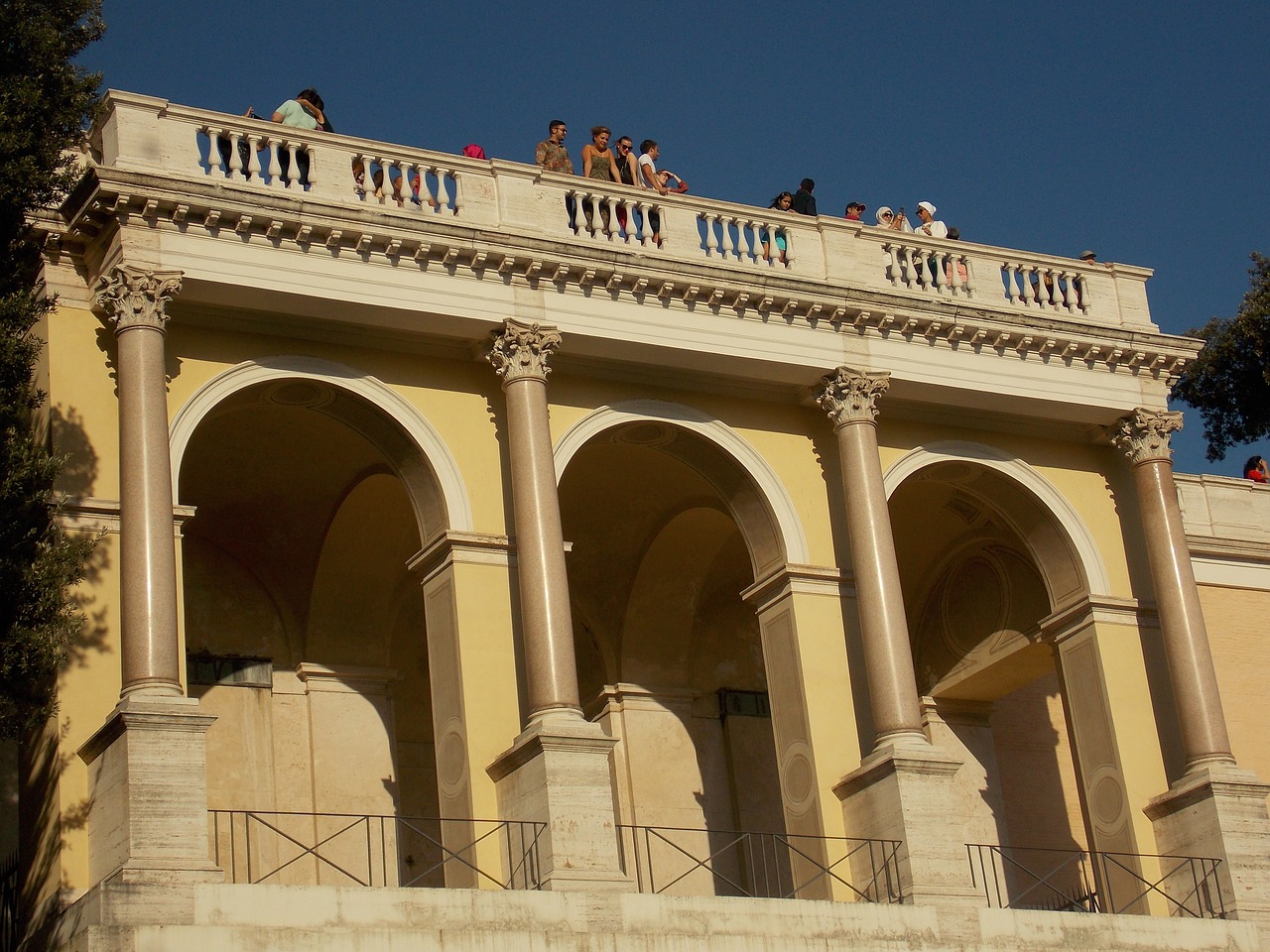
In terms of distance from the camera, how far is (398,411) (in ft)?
68.7

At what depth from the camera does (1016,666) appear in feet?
87.4

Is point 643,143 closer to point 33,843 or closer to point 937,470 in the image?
point 937,470

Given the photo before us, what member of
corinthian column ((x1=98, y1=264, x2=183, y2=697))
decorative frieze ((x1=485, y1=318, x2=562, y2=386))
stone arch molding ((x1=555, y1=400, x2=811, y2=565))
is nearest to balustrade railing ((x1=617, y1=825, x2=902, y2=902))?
stone arch molding ((x1=555, y1=400, x2=811, y2=565))

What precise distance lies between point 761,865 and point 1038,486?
624 cm

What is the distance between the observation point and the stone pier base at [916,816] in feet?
66.0

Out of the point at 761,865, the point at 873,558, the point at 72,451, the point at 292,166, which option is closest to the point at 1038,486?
the point at 873,558

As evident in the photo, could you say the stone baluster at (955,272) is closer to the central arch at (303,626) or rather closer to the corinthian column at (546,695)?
the corinthian column at (546,695)

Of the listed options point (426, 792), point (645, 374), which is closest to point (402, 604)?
point (426, 792)

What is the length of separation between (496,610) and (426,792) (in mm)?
5210

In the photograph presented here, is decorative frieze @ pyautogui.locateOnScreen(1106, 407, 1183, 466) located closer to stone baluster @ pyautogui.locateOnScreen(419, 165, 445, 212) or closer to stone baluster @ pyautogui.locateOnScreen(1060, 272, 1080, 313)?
stone baluster @ pyautogui.locateOnScreen(1060, 272, 1080, 313)

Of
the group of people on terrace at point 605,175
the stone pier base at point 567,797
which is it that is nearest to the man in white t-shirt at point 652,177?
the group of people on terrace at point 605,175

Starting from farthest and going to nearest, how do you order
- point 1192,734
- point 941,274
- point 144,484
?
point 941,274
point 1192,734
point 144,484

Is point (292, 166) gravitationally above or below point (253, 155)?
below

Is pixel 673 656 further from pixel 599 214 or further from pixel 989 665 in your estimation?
pixel 599 214
